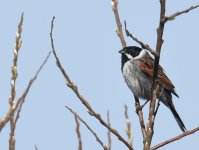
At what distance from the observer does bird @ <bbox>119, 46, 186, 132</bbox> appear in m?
6.60

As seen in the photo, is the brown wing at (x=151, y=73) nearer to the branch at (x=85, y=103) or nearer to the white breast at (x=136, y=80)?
the white breast at (x=136, y=80)

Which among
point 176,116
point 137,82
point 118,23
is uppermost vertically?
point 118,23

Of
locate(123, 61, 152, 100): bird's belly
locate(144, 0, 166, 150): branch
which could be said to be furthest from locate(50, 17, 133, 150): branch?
locate(123, 61, 152, 100): bird's belly

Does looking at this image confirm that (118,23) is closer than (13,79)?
No

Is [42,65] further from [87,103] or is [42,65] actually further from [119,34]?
[119,34]

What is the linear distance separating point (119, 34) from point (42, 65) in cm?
260

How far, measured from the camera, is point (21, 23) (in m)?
2.27

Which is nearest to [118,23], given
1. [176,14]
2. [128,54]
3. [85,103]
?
[176,14]

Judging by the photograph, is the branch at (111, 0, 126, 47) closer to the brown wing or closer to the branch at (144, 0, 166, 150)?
the branch at (144, 0, 166, 150)

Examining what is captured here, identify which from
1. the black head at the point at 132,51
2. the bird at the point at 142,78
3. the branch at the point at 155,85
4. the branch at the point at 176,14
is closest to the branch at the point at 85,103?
the branch at the point at 155,85

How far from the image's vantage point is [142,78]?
6820mm

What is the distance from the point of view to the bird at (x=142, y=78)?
6602mm

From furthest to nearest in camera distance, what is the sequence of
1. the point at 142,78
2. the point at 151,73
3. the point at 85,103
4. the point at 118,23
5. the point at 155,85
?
the point at 142,78
the point at 151,73
the point at 118,23
the point at 155,85
the point at 85,103

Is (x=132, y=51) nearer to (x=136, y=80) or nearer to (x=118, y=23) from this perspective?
(x=136, y=80)
